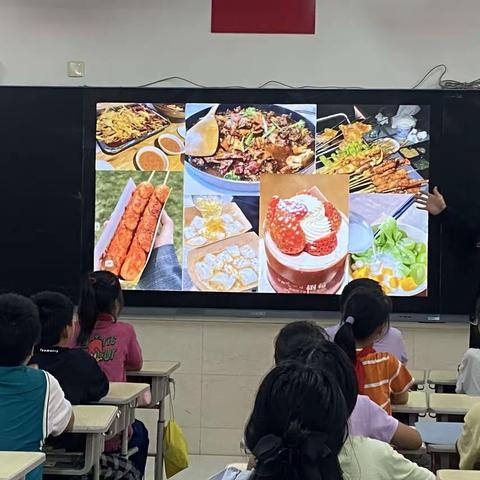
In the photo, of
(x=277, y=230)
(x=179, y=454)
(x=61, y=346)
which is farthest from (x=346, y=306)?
(x=277, y=230)

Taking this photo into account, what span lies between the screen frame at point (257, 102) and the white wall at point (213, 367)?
0.46 ft

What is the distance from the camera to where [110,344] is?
11.8ft

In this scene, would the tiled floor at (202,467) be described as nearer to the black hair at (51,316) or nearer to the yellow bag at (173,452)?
the yellow bag at (173,452)

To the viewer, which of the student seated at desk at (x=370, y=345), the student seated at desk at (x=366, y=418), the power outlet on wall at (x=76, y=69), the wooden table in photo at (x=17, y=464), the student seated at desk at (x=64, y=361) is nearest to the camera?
the wooden table in photo at (x=17, y=464)

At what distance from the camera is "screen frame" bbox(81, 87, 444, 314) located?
4.96m

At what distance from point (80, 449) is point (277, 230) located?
96.1 inches

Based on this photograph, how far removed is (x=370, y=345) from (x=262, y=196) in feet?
7.45

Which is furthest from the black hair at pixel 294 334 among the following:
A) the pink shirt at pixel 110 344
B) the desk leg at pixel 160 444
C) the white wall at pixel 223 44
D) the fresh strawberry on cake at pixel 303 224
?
the white wall at pixel 223 44

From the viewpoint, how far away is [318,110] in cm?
506

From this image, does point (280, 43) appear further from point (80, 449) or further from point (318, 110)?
point (80, 449)

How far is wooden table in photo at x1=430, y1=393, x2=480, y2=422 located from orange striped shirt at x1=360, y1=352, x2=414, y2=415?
0.21 metres

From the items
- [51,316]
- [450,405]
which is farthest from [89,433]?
[450,405]

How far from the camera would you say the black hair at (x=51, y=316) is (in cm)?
295

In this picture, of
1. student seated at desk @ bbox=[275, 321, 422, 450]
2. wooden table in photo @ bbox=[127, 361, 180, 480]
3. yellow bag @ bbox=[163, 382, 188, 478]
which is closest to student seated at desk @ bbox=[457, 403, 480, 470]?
student seated at desk @ bbox=[275, 321, 422, 450]
